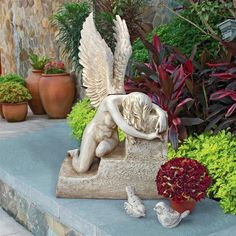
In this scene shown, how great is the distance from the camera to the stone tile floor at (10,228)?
12.5 ft

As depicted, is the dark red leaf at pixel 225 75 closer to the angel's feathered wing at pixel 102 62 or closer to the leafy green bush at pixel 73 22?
the angel's feathered wing at pixel 102 62

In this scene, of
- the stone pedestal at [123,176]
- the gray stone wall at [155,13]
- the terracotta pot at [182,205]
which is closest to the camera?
the terracotta pot at [182,205]

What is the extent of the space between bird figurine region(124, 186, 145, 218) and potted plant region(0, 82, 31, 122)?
447 cm

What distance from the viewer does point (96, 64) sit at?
12.2ft

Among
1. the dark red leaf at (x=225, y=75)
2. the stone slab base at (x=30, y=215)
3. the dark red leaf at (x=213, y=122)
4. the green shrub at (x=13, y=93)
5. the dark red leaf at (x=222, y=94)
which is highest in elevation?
the dark red leaf at (x=225, y=75)

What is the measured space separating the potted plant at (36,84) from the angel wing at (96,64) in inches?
160

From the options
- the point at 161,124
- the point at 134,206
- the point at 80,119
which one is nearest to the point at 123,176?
the point at 134,206

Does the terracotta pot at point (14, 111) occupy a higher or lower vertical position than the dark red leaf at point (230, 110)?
lower

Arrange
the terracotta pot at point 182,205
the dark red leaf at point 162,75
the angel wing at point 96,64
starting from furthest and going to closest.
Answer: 1. the dark red leaf at point 162,75
2. the angel wing at point 96,64
3. the terracotta pot at point 182,205

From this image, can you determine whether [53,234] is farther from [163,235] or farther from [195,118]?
[195,118]

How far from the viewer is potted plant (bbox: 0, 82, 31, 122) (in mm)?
7406

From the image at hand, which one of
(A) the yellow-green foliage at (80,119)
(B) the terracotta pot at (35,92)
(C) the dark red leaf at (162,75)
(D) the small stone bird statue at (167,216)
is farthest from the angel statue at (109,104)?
(B) the terracotta pot at (35,92)

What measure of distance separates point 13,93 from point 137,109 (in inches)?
176

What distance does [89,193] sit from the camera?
3.48 metres
